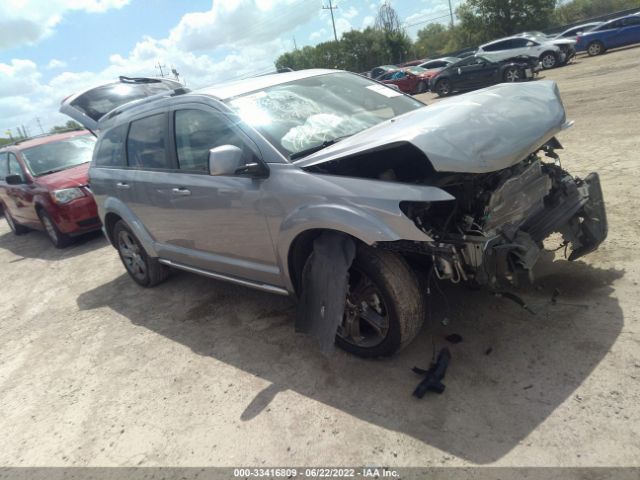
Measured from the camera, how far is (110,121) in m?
5.18

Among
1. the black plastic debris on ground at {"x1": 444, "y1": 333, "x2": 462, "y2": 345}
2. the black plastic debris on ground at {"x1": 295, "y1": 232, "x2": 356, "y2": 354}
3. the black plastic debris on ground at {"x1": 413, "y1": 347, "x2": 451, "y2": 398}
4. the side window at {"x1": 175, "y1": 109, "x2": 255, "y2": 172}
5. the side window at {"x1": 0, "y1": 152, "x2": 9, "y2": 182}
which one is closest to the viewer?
the black plastic debris on ground at {"x1": 413, "y1": 347, "x2": 451, "y2": 398}

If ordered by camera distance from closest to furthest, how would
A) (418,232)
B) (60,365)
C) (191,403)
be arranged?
(418,232), (191,403), (60,365)

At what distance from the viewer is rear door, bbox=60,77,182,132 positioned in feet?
23.6

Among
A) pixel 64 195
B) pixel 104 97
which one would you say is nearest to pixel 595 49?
pixel 104 97

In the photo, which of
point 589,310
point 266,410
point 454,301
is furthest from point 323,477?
point 589,310

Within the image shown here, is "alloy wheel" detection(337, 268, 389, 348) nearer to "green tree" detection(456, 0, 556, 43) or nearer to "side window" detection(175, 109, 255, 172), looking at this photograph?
"side window" detection(175, 109, 255, 172)

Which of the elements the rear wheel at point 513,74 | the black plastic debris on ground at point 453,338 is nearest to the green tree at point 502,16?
the rear wheel at point 513,74

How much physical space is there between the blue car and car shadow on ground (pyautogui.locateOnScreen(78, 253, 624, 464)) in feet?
72.7

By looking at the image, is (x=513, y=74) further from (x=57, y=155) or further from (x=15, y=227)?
(x=15, y=227)

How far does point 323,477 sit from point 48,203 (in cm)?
687

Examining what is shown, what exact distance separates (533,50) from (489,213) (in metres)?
20.4

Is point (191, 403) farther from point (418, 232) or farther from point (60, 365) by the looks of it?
point (418, 232)

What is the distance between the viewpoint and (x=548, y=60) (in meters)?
19.9

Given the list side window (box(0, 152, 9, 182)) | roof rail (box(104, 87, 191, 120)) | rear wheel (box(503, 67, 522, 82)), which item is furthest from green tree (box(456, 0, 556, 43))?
roof rail (box(104, 87, 191, 120))
